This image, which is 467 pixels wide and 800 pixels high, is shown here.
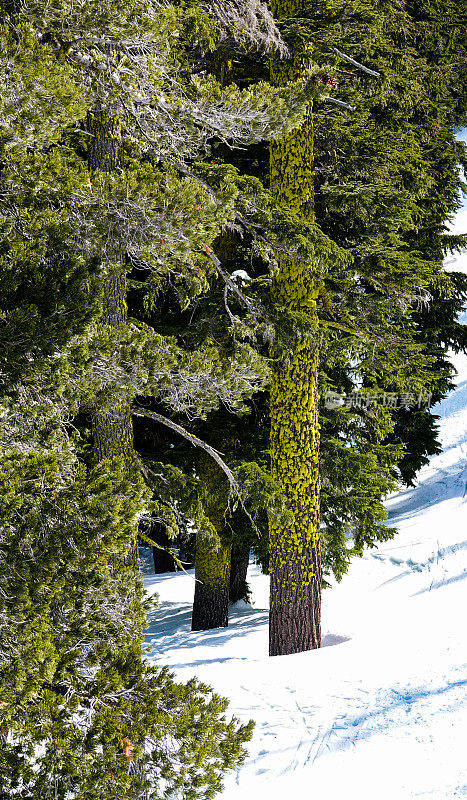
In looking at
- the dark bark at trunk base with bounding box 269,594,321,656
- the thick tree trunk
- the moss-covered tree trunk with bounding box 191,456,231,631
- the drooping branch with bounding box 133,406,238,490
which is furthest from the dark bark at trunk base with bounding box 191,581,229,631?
the drooping branch with bounding box 133,406,238,490

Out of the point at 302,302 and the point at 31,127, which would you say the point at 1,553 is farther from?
the point at 302,302

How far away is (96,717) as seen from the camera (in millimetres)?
3586

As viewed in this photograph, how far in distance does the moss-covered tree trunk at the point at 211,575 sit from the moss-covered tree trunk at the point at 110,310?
2.90 m

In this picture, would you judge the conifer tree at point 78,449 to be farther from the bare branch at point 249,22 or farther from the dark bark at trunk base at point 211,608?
the dark bark at trunk base at point 211,608

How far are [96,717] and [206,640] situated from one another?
5943 millimetres

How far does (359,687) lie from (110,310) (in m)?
4.18

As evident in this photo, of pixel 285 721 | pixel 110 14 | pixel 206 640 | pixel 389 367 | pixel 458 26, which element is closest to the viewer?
pixel 110 14

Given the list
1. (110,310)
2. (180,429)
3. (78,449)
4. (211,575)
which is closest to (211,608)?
(211,575)

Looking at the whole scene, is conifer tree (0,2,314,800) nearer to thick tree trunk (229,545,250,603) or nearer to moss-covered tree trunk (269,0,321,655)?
moss-covered tree trunk (269,0,321,655)

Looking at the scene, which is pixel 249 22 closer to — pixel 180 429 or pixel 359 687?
pixel 180 429

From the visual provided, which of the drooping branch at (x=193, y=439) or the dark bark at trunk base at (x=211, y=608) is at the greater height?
the drooping branch at (x=193, y=439)

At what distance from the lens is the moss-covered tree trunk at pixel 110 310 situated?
5.91 meters

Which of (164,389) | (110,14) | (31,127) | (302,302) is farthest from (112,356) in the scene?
(302,302)

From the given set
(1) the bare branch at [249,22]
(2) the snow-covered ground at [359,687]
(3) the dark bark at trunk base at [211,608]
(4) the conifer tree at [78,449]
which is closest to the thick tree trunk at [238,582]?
(2) the snow-covered ground at [359,687]
